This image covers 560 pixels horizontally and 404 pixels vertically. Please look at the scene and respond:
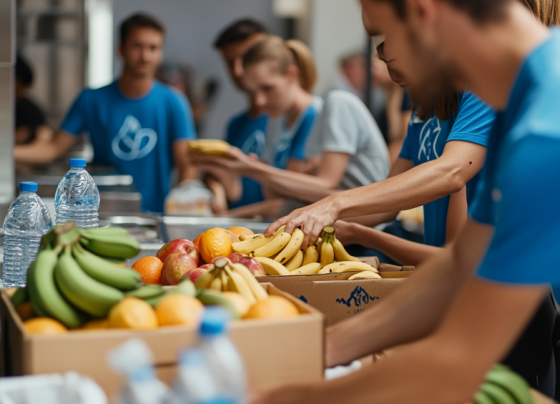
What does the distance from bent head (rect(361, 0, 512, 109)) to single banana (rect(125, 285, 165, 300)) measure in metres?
0.64

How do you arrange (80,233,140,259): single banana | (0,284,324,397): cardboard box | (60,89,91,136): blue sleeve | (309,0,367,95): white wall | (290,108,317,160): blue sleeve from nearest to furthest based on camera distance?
1. (0,284,324,397): cardboard box
2. (80,233,140,259): single banana
3. (290,108,317,160): blue sleeve
4. (60,89,91,136): blue sleeve
5. (309,0,367,95): white wall

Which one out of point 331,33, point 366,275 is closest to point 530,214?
point 366,275

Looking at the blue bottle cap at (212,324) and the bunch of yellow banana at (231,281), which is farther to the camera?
the bunch of yellow banana at (231,281)

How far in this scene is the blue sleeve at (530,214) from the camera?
837 mm

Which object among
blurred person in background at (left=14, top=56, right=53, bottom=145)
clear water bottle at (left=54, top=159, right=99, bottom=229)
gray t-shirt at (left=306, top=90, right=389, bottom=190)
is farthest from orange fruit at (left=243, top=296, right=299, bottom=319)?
blurred person in background at (left=14, top=56, right=53, bottom=145)

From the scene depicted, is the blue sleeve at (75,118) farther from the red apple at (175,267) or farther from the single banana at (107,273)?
the single banana at (107,273)

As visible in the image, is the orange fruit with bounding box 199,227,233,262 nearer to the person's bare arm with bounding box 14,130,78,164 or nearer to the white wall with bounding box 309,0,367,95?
the person's bare arm with bounding box 14,130,78,164

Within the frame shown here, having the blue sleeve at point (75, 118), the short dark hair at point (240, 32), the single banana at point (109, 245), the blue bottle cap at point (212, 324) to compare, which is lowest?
the single banana at point (109, 245)

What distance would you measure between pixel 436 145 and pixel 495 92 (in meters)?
1.12

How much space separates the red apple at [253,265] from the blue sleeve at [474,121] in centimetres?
78

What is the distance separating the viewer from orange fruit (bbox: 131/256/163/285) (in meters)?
1.72

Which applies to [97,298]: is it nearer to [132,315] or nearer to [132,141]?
[132,315]

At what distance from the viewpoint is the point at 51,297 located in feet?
3.78

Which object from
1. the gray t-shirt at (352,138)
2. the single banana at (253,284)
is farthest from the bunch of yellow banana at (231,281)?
the gray t-shirt at (352,138)
